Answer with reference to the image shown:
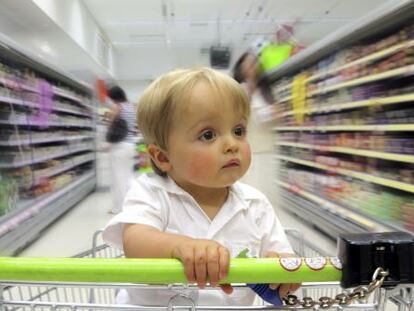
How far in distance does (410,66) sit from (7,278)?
233 cm

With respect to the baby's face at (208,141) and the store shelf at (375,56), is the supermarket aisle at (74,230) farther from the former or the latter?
the baby's face at (208,141)

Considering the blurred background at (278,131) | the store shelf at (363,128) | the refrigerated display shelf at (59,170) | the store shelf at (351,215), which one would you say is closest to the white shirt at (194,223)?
the blurred background at (278,131)

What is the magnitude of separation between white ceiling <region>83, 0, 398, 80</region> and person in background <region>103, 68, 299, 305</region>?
7924 millimetres

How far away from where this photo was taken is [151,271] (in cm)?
55

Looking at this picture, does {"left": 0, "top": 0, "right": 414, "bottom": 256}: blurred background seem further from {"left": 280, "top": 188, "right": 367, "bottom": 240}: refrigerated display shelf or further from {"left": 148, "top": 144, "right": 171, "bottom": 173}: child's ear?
{"left": 148, "top": 144, "right": 171, "bottom": 173}: child's ear

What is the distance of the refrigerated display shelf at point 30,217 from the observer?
3.00 m

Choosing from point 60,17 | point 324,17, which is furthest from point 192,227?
point 324,17

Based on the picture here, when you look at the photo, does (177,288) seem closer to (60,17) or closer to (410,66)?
(410,66)

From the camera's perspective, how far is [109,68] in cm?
1174

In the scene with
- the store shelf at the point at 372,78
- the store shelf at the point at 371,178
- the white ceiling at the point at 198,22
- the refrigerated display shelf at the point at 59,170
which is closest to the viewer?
the store shelf at the point at 372,78

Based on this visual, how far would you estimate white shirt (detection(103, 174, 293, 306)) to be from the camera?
2.80 ft

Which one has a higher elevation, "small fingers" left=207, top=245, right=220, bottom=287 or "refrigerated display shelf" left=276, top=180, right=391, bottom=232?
"small fingers" left=207, top=245, right=220, bottom=287

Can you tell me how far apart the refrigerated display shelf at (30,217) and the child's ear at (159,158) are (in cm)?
235

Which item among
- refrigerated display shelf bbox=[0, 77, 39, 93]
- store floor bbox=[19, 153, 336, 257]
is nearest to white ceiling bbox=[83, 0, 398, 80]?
store floor bbox=[19, 153, 336, 257]
